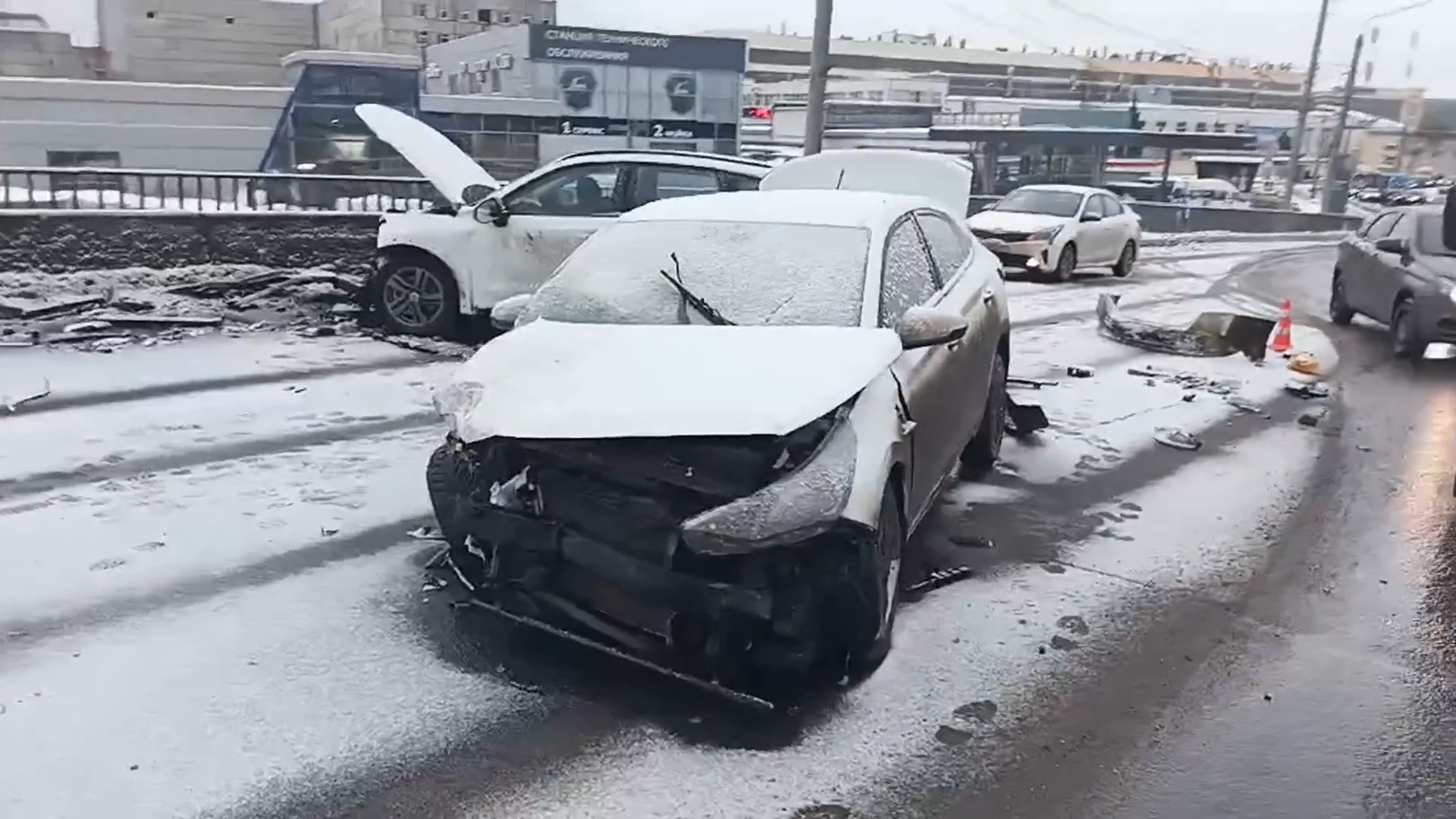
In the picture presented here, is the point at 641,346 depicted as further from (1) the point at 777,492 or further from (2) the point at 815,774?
(2) the point at 815,774

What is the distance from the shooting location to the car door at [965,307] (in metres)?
6.04

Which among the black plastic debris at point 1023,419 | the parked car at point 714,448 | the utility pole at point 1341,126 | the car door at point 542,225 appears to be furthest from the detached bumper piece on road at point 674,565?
the utility pole at point 1341,126

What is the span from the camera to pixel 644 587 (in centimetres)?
423

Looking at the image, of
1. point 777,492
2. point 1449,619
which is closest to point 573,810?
point 777,492

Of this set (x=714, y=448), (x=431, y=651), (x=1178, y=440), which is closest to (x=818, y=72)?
(x=1178, y=440)

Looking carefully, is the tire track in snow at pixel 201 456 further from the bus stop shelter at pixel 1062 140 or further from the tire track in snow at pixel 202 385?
the bus stop shelter at pixel 1062 140

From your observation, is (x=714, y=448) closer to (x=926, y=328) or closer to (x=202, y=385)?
A: (x=926, y=328)

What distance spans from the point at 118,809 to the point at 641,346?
2441 mm

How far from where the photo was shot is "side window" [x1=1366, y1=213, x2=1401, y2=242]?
1393 centimetres

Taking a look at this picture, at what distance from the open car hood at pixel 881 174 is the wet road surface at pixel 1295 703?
3453 mm

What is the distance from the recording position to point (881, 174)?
900 centimetres

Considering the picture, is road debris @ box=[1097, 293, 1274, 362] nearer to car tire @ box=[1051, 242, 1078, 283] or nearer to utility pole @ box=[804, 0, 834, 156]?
utility pole @ box=[804, 0, 834, 156]

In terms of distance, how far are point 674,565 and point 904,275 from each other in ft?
6.96

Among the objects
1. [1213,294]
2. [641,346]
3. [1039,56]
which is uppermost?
[1039,56]
